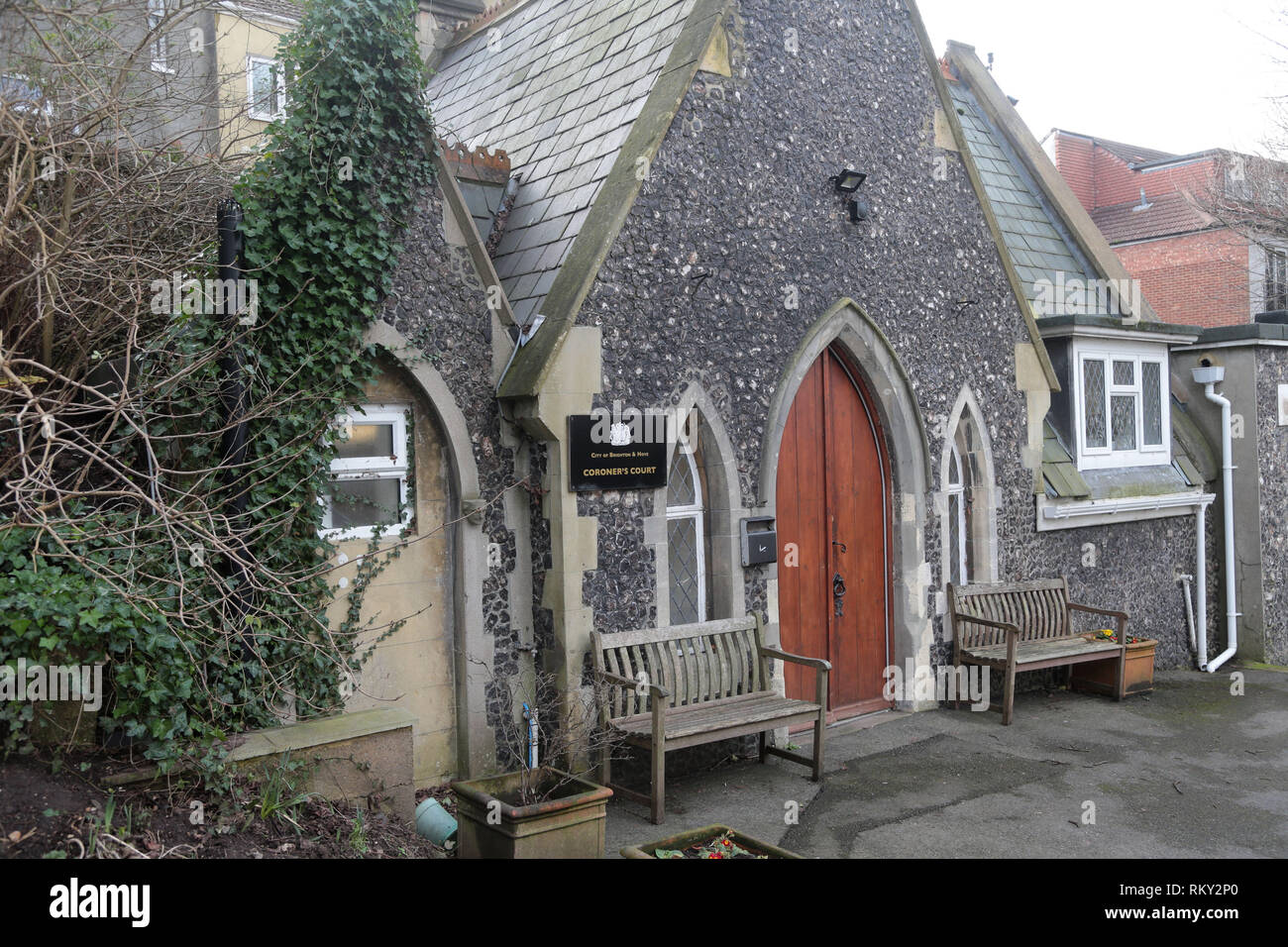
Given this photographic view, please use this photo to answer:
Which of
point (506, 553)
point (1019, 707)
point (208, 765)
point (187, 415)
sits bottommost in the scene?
point (1019, 707)

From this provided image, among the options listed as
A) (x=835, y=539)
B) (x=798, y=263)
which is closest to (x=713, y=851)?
(x=835, y=539)

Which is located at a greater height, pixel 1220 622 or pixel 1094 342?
pixel 1094 342

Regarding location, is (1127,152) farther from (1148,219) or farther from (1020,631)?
(1020,631)

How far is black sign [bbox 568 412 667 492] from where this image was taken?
7.14 m

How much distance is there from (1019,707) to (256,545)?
7326 millimetres

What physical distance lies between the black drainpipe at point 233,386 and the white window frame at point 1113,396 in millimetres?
9186

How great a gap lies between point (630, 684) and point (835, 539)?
3.39m

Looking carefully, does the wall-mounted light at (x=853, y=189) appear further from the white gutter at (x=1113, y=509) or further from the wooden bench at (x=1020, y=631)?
the white gutter at (x=1113, y=509)

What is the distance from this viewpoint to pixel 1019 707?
32.1 ft

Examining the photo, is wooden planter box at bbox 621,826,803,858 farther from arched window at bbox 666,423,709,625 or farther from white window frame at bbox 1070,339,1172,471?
white window frame at bbox 1070,339,1172,471

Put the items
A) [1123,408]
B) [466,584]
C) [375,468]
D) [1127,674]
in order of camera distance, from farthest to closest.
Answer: [1123,408]
[1127,674]
[466,584]
[375,468]

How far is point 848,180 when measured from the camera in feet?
29.0
